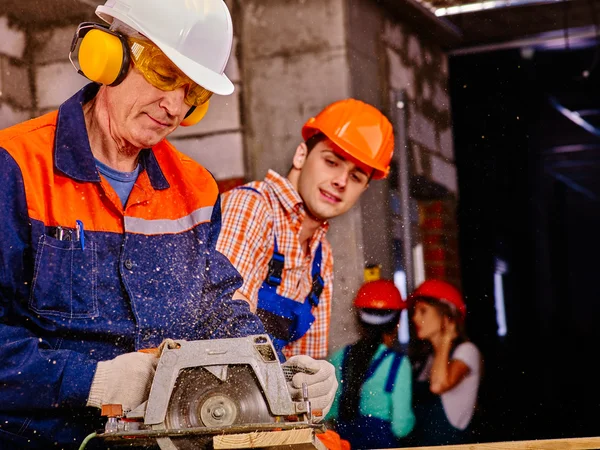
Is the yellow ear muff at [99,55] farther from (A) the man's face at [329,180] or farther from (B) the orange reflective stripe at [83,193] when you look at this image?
(A) the man's face at [329,180]

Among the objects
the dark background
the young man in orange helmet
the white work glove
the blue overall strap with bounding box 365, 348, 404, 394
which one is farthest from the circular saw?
the dark background

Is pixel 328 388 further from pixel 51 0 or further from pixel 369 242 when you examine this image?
pixel 51 0

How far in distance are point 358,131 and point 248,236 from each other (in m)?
0.83

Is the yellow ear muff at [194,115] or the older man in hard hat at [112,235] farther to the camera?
the yellow ear muff at [194,115]

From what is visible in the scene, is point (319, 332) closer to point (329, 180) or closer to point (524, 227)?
point (329, 180)

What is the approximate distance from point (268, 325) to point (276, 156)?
1304mm

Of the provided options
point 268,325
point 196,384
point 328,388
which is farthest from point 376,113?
point 196,384

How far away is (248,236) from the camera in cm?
359

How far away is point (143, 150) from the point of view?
9.52ft

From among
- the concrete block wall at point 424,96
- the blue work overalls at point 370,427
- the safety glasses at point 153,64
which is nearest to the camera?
the safety glasses at point 153,64

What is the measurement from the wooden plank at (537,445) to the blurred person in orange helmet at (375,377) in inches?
88.5

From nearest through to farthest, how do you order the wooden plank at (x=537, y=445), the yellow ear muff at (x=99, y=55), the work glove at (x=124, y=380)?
the work glove at (x=124, y=380) → the wooden plank at (x=537, y=445) → the yellow ear muff at (x=99, y=55)

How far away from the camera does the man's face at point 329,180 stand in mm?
3908

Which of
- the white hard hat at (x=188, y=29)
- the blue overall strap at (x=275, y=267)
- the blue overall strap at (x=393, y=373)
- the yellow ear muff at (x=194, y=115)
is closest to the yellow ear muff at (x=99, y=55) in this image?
the white hard hat at (x=188, y=29)
